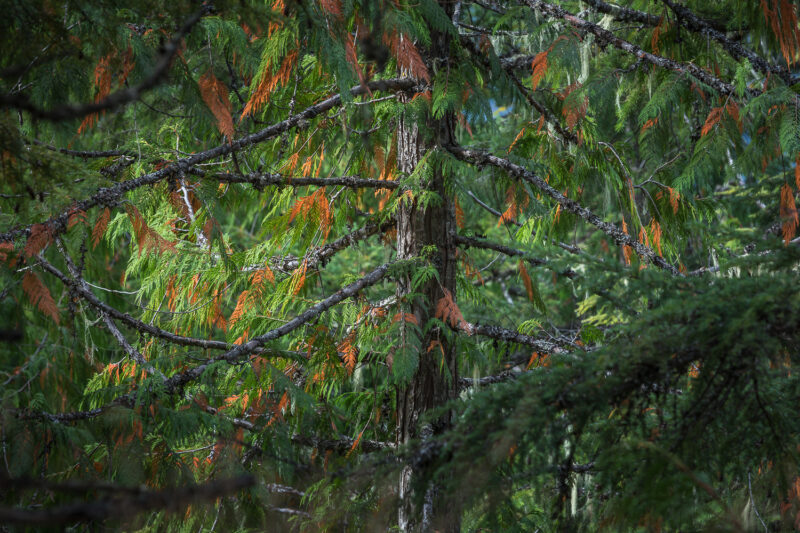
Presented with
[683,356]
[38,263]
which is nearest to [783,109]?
[683,356]

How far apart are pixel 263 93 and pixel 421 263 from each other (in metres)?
1.49

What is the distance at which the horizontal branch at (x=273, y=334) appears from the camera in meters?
3.42

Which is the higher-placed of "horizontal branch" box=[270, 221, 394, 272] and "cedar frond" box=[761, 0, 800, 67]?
"cedar frond" box=[761, 0, 800, 67]

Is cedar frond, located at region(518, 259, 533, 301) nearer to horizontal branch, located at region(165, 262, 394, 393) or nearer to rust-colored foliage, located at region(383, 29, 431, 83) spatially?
horizontal branch, located at region(165, 262, 394, 393)

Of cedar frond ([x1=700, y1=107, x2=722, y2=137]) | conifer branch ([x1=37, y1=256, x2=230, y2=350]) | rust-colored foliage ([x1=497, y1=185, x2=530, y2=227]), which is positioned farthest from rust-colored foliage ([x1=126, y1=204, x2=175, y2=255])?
cedar frond ([x1=700, y1=107, x2=722, y2=137])

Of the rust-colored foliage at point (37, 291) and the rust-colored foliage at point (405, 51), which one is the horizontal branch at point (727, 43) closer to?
the rust-colored foliage at point (405, 51)

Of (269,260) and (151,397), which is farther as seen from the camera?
(269,260)

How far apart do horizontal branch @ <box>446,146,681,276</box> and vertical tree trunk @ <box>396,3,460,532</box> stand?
255 mm

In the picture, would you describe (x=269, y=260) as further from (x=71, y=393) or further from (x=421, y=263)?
(x=71, y=393)

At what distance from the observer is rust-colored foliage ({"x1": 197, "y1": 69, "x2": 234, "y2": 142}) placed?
3.31m

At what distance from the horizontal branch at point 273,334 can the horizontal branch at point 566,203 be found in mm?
963

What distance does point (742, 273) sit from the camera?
447cm

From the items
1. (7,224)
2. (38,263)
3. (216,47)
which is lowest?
(38,263)

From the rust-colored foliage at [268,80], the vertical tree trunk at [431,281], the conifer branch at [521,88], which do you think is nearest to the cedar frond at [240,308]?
the vertical tree trunk at [431,281]
